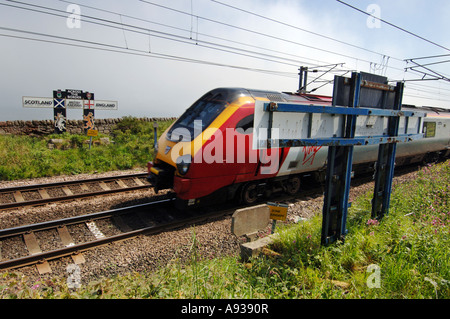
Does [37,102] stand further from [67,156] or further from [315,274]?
[315,274]

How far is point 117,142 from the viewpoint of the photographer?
13.6m

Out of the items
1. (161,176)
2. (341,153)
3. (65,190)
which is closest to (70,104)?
(65,190)

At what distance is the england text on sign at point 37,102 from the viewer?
12188 mm

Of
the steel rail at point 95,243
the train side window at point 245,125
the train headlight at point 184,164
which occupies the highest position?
the train side window at point 245,125

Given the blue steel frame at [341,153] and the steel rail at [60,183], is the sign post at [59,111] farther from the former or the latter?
the blue steel frame at [341,153]

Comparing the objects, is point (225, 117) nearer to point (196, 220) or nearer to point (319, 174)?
point (196, 220)

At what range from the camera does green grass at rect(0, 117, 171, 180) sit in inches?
368

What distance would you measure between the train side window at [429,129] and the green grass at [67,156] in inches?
427

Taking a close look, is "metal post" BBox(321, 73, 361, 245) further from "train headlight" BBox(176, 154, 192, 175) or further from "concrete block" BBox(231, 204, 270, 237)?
"train headlight" BBox(176, 154, 192, 175)

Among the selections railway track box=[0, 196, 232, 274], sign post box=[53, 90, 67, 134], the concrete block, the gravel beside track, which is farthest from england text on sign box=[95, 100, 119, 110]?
the concrete block

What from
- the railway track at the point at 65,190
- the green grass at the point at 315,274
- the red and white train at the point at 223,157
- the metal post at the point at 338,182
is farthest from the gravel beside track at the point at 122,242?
the metal post at the point at 338,182

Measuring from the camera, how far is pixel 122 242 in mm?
5438
